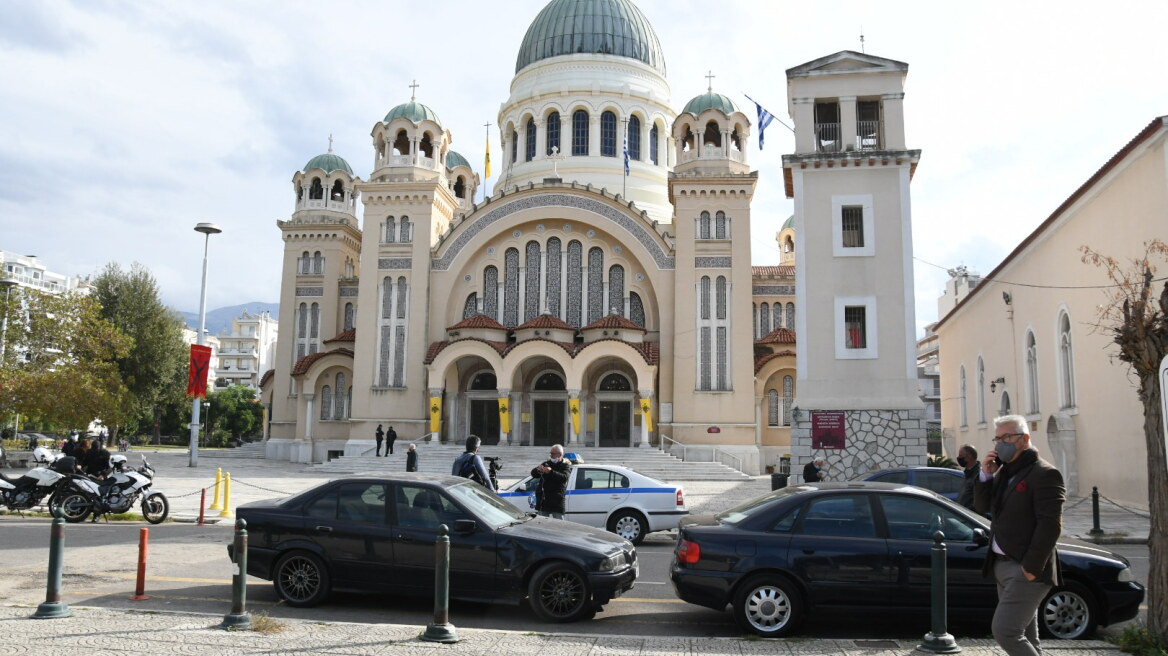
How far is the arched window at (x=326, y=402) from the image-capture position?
40.1m

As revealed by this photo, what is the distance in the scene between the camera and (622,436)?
3775 cm

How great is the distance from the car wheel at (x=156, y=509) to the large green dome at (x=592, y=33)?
34.8 meters

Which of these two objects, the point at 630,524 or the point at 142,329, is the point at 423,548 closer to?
the point at 630,524

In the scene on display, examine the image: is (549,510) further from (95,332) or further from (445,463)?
(95,332)

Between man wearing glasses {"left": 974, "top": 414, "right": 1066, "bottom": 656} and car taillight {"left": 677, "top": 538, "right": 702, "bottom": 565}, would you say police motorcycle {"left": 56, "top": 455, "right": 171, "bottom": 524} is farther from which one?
man wearing glasses {"left": 974, "top": 414, "right": 1066, "bottom": 656}

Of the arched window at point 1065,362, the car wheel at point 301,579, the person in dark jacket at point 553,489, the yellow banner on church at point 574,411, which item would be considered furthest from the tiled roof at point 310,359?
the car wheel at point 301,579

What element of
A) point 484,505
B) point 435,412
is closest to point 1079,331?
point 484,505

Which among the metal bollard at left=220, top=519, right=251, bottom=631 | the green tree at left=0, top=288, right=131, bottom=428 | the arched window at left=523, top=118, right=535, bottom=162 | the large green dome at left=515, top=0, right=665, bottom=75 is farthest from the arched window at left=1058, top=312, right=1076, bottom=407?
the green tree at left=0, top=288, right=131, bottom=428

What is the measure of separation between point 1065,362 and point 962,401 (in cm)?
1478

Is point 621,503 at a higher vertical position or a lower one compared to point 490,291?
lower

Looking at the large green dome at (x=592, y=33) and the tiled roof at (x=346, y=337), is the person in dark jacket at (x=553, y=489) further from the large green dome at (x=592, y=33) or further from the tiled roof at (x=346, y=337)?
the large green dome at (x=592, y=33)

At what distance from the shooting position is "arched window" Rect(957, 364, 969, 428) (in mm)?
37438

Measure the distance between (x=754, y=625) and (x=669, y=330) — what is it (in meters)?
29.2

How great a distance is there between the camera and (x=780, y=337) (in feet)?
126
